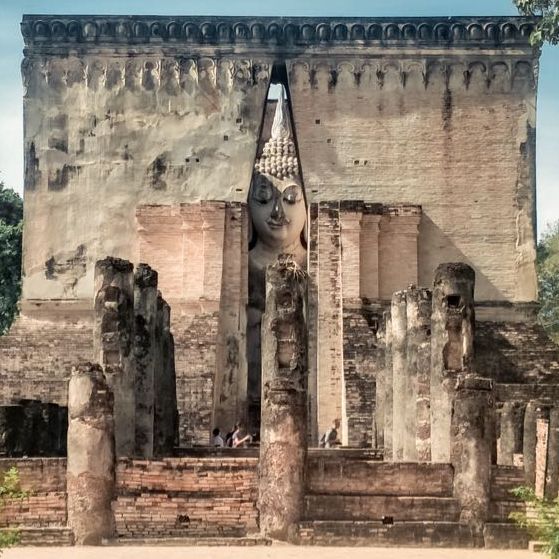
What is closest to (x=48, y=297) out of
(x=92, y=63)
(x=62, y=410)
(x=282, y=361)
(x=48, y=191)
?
(x=48, y=191)

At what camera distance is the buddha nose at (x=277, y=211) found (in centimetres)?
2738

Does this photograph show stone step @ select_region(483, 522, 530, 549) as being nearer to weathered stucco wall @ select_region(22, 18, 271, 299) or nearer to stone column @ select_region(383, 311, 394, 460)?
stone column @ select_region(383, 311, 394, 460)

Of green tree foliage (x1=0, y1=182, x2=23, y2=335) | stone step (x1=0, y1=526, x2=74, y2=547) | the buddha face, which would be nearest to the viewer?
stone step (x1=0, y1=526, x2=74, y2=547)

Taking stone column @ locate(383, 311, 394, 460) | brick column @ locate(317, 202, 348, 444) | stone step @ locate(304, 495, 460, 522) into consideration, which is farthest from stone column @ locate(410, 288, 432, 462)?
brick column @ locate(317, 202, 348, 444)

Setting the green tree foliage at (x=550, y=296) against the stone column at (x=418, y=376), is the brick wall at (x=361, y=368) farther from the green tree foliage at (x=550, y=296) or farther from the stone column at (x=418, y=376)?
the green tree foliage at (x=550, y=296)

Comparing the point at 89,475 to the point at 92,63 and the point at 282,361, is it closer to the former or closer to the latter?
the point at 282,361

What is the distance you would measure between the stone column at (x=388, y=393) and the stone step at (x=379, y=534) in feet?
20.0

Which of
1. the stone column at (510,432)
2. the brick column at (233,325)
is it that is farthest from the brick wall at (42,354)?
the stone column at (510,432)

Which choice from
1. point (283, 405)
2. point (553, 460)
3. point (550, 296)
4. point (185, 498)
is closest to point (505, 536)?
point (283, 405)

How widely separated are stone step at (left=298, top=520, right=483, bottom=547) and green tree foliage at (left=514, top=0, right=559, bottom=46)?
18.4 ft

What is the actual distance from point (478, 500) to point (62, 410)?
670 centimetres

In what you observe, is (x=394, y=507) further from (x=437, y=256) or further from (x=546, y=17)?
(x=437, y=256)

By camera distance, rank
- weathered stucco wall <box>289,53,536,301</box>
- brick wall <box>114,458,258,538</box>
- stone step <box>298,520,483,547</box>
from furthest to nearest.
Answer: weathered stucco wall <box>289,53,536,301</box>, brick wall <box>114,458,258,538</box>, stone step <box>298,520,483,547</box>

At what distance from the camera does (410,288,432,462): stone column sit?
17.8 meters
